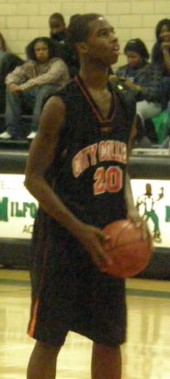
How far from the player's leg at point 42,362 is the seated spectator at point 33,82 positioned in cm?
741

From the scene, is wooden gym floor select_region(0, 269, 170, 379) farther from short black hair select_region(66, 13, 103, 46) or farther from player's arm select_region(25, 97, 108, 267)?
short black hair select_region(66, 13, 103, 46)

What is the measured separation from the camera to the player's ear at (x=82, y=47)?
14.2ft

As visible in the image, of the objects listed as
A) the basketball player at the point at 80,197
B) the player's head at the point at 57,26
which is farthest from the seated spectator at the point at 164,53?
the basketball player at the point at 80,197

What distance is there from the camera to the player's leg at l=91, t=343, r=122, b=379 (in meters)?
4.41

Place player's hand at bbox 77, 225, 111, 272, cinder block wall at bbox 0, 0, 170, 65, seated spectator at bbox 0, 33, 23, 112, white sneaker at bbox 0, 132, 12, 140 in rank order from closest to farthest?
player's hand at bbox 77, 225, 111, 272, white sneaker at bbox 0, 132, 12, 140, seated spectator at bbox 0, 33, 23, 112, cinder block wall at bbox 0, 0, 170, 65

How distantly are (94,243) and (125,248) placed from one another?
0.13 meters

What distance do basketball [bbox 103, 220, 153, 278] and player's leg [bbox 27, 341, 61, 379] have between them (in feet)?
1.27

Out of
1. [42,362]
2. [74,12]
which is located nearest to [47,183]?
[42,362]

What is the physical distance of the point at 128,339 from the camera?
718 centimetres

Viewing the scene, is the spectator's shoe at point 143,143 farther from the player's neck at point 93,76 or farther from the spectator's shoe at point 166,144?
the player's neck at point 93,76

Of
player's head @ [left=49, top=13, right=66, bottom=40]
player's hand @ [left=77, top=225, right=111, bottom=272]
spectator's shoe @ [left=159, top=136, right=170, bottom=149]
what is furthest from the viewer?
player's head @ [left=49, top=13, right=66, bottom=40]

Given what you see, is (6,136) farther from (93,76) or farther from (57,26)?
(93,76)

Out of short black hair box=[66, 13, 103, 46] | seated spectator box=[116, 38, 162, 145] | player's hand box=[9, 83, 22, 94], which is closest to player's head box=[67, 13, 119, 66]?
short black hair box=[66, 13, 103, 46]

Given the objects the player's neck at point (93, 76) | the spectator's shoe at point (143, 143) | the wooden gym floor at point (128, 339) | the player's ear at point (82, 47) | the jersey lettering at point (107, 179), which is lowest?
the wooden gym floor at point (128, 339)
